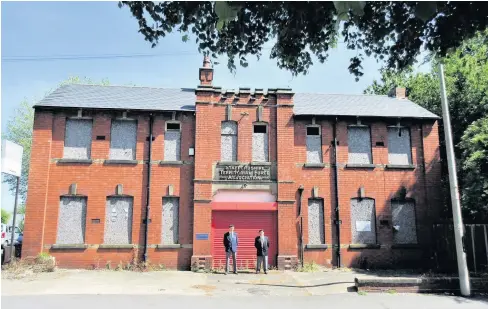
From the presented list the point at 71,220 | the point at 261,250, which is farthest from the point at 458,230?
the point at 71,220

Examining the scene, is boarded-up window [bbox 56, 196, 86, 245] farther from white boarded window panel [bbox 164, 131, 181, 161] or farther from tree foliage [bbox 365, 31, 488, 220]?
tree foliage [bbox 365, 31, 488, 220]

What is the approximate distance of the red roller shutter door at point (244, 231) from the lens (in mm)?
16688

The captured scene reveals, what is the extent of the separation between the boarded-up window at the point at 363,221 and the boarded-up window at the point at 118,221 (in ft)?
31.5

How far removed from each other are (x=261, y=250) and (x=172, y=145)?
594 cm

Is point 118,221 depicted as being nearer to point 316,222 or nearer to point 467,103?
point 316,222

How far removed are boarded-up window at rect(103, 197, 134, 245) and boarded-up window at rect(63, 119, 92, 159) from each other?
2.35 metres

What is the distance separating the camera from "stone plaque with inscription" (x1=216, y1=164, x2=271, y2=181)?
17.1 m

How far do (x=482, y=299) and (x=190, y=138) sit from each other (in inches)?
471

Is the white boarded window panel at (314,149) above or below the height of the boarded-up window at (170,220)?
above

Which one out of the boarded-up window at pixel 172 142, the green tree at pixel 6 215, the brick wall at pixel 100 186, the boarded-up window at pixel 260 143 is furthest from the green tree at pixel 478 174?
the green tree at pixel 6 215

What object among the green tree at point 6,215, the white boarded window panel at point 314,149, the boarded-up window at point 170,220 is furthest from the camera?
the green tree at point 6,215

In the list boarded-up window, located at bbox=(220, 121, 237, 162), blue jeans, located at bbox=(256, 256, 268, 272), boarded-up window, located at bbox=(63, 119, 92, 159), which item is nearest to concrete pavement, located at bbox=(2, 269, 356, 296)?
blue jeans, located at bbox=(256, 256, 268, 272)

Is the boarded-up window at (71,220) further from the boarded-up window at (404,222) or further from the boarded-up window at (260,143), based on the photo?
the boarded-up window at (404,222)

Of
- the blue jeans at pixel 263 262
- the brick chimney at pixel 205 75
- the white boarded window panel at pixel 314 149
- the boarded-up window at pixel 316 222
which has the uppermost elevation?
the brick chimney at pixel 205 75
